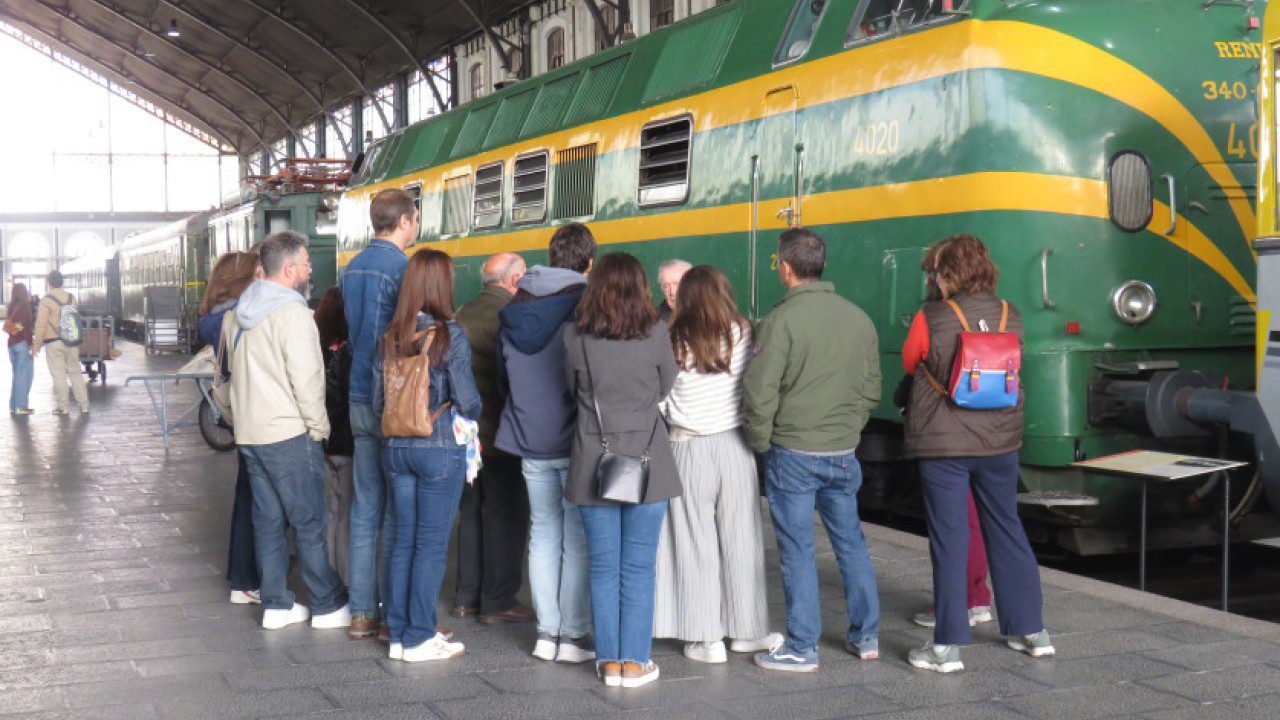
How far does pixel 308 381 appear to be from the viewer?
5.93m

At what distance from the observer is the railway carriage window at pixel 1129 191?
23.2ft

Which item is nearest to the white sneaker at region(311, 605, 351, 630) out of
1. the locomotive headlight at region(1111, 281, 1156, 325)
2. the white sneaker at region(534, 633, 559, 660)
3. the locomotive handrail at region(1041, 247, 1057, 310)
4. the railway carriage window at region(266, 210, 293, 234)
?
the white sneaker at region(534, 633, 559, 660)

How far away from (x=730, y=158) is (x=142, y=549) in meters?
4.55

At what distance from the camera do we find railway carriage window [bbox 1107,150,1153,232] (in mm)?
7070

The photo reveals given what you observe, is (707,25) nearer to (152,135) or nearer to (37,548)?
(37,548)

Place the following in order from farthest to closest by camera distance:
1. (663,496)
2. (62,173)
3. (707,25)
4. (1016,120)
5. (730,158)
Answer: (62,173) → (707,25) → (730,158) → (1016,120) → (663,496)

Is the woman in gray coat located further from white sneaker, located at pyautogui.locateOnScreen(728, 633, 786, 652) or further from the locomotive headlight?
the locomotive headlight

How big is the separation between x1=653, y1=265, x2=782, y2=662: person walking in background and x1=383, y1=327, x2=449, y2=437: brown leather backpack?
990mm

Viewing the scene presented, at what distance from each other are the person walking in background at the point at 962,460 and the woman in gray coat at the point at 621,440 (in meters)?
1.07

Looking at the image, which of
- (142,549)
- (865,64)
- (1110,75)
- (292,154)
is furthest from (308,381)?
(292,154)

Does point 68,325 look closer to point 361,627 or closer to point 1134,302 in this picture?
point 361,627

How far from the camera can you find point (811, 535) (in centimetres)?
548

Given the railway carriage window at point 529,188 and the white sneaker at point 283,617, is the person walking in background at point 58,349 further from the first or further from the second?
the white sneaker at point 283,617

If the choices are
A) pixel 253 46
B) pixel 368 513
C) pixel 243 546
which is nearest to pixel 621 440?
pixel 368 513
